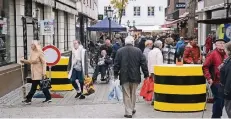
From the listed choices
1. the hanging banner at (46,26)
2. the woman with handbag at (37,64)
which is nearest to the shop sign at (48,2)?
the hanging banner at (46,26)

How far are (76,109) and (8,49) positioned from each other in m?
5.64

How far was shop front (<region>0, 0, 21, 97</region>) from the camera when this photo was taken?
14.4 m

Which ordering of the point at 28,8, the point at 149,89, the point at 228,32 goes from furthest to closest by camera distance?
the point at 28,8
the point at 228,32
the point at 149,89

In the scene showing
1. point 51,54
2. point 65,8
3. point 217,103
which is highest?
point 65,8

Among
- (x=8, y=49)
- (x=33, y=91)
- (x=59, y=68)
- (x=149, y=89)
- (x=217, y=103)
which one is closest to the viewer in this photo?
(x=217, y=103)

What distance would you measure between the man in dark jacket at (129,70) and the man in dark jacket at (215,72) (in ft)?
5.44

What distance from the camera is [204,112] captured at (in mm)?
10414

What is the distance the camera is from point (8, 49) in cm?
1587

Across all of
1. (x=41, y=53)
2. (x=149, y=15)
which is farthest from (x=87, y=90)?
(x=149, y=15)

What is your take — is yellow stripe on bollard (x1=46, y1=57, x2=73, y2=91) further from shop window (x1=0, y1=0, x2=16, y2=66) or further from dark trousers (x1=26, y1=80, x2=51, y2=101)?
dark trousers (x1=26, y1=80, x2=51, y2=101)

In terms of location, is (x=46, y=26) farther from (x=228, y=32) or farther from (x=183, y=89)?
(x=228, y=32)

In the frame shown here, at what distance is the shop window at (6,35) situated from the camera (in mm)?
15031

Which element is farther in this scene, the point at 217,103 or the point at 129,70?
the point at 129,70

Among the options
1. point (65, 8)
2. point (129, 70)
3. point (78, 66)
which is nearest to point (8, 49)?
point (78, 66)
